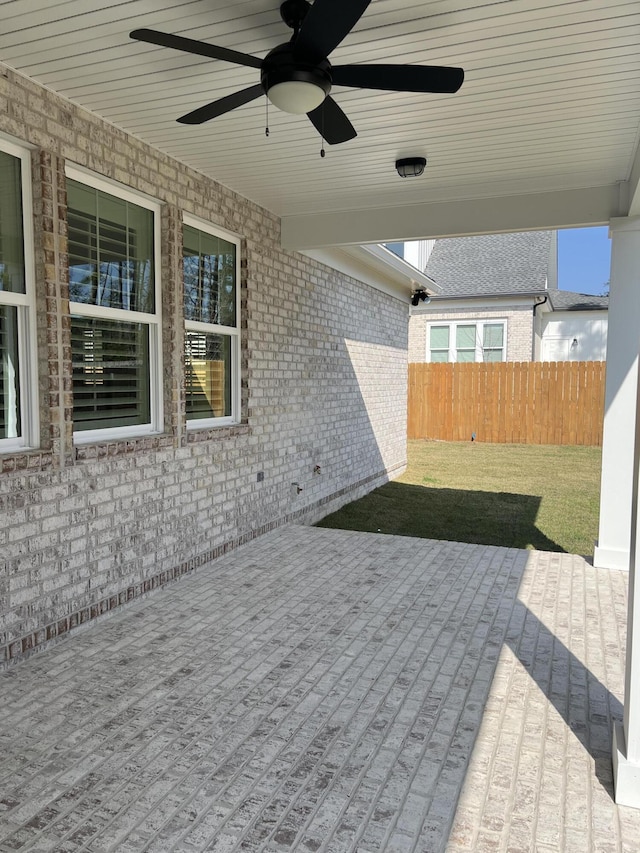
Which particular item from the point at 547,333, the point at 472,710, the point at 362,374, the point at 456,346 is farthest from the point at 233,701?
the point at 547,333

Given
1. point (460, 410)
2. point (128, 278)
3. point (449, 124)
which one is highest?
point (449, 124)

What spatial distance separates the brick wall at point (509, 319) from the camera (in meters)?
16.3

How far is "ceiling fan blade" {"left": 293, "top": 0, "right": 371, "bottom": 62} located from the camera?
200cm

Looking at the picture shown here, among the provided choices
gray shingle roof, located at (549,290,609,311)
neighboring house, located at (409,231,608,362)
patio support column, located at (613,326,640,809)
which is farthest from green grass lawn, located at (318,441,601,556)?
gray shingle roof, located at (549,290,609,311)

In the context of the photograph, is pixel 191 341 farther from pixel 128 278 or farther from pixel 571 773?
pixel 571 773

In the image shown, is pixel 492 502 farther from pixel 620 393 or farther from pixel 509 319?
pixel 509 319

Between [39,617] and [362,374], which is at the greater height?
[362,374]

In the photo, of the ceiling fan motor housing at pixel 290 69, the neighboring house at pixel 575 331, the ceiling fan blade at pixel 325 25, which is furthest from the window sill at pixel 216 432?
the neighboring house at pixel 575 331

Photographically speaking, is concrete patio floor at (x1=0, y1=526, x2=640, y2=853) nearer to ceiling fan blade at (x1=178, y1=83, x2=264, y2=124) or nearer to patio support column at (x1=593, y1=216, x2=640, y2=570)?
patio support column at (x1=593, y1=216, x2=640, y2=570)

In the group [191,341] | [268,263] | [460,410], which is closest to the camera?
[191,341]

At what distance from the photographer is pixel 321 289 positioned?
7.38 meters

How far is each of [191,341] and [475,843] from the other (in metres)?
3.94

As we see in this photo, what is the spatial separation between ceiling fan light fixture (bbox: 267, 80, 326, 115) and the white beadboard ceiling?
16.2 inches

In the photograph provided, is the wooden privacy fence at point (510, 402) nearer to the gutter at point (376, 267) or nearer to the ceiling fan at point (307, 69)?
the gutter at point (376, 267)
